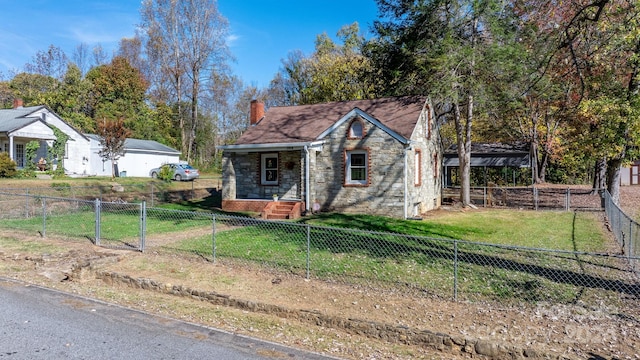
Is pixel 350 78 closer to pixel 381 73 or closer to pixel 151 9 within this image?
pixel 381 73

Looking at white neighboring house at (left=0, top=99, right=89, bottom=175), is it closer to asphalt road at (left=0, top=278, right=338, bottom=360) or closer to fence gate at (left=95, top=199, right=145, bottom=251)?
fence gate at (left=95, top=199, right=145, bottom=251)

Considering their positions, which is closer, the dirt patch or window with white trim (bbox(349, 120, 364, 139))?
the dirt patch

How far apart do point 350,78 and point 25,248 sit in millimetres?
28517

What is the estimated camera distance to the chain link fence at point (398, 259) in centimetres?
695

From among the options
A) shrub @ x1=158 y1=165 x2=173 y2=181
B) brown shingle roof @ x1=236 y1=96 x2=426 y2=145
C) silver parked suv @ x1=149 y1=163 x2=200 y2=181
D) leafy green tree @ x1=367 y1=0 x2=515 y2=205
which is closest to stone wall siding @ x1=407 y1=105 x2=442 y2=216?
brown shingle roof @ x1=236 y1=96 x2=426 y2=145

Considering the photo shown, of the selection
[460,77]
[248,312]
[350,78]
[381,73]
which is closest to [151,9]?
[350,78]

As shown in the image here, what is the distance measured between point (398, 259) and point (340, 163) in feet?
29.2

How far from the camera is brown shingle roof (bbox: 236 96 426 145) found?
58.1 ft

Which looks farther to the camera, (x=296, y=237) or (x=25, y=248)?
(x=296, y=237)

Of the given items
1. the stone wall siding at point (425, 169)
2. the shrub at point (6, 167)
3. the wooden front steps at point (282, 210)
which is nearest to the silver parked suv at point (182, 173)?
the shrub at point (6, 167)

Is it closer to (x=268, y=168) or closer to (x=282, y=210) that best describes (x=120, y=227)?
(x=282, y=210)

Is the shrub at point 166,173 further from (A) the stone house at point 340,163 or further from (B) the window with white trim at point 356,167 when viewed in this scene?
(B) the window with white trim at point 356,167

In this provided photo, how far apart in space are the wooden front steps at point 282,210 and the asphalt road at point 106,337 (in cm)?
995

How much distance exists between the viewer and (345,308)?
250 inches
